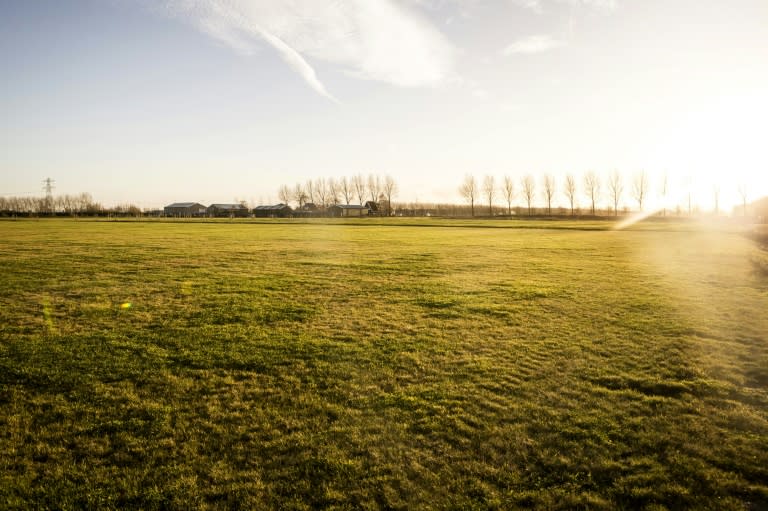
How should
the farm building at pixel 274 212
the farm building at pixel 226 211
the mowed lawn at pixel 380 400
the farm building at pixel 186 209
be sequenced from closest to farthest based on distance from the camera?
1. the mowed lawn at pixel 380 400
2. the farm building at pixel 274 212
3. the farm building at pixel 226 211
4. the farm building at pixel 186 209

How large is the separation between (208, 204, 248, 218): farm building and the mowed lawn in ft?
463

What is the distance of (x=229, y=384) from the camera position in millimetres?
7109

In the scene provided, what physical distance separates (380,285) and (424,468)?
10986mm

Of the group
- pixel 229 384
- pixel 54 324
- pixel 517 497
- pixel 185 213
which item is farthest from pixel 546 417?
pixel 185 213

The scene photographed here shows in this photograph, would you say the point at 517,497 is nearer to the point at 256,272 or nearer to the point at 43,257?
the point at 256,272

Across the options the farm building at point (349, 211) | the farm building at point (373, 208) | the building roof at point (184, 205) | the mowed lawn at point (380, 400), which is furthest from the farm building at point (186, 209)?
the mowed lawn at point (380, 400)

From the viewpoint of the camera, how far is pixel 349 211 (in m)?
149

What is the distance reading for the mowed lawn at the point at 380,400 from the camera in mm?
4570

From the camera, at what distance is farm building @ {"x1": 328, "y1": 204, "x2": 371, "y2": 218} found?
141875mm

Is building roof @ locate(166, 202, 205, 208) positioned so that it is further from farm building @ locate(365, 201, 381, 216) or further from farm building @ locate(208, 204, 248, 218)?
farm building @ locate(365, 201, 381, 216)

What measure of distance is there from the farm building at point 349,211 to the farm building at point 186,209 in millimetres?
61219

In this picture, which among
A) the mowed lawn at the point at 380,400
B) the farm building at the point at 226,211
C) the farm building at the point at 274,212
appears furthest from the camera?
the farm building at the point at 226,211

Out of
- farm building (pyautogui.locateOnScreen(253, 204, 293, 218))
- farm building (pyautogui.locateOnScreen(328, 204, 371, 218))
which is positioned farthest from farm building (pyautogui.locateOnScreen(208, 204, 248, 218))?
farm building (pyautogui.locateOnScreen(328, 204, 371, 218))

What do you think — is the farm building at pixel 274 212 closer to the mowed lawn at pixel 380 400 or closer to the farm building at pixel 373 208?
the farm building at pixel 373 208
